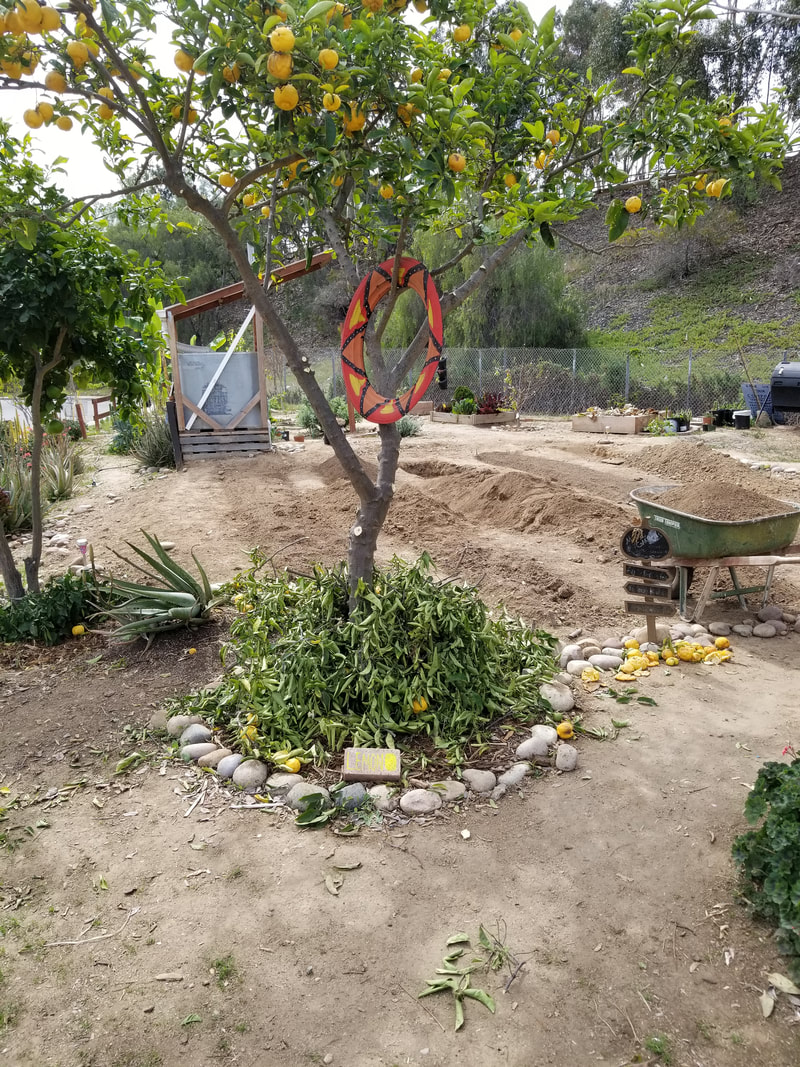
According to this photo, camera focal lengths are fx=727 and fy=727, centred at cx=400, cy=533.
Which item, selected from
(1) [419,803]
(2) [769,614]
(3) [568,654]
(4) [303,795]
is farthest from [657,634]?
(4) [303,795]

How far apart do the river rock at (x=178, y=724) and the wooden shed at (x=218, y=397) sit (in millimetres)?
8670

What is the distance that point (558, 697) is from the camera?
3.55 metres

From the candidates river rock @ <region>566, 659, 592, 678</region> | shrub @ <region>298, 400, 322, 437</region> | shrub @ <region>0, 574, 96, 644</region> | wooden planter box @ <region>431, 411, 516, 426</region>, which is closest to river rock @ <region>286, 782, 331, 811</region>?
river rock @ <region>566, 659, 592, 678</region>

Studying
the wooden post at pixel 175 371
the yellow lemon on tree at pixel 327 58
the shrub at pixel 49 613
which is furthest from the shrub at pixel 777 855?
the wooden post at pixel 175 371

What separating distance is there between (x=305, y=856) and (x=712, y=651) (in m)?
2.67

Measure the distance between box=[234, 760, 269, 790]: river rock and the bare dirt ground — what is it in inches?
3.0

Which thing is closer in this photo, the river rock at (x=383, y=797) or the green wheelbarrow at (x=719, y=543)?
→ the river rock at (x=383, y=797)

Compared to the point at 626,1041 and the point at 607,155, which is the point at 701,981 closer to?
the point at 626,1041

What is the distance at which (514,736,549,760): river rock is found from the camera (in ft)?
10.4

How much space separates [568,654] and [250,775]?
195 centimetres

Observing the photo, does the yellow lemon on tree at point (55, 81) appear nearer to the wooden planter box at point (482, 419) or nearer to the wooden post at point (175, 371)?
the wooden post at point (175, 371)

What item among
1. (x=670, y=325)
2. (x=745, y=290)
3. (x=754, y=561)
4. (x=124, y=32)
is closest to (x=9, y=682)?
(x=124, y=32)

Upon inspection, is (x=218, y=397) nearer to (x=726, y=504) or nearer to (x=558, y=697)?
(x=726, y=504)

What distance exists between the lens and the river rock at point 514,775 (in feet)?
9.88
